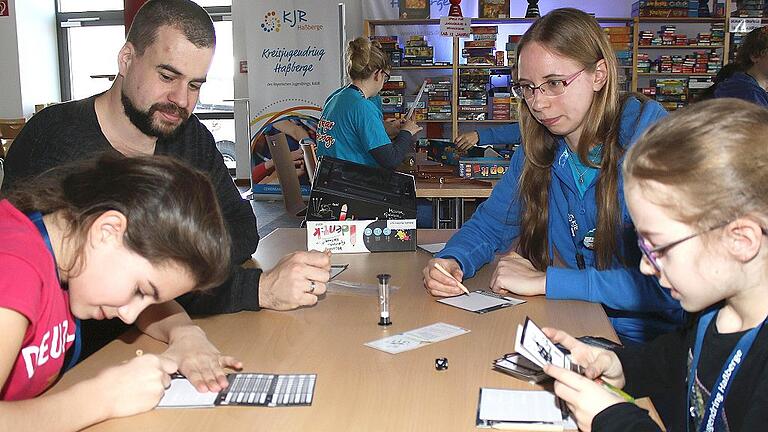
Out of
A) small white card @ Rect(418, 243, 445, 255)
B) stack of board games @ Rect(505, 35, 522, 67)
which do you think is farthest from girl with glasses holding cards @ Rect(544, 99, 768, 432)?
stack of board games @ Rect(505, 35, 522, 67)

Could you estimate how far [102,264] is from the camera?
50.1 inches

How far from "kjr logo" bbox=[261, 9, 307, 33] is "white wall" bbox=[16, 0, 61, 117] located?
3248mm

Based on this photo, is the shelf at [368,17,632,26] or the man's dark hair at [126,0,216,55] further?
the shelf at [368,17,632,26]

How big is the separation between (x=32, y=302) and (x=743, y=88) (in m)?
4.24

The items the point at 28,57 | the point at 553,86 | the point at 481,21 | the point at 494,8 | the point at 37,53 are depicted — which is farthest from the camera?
the point at 37,53

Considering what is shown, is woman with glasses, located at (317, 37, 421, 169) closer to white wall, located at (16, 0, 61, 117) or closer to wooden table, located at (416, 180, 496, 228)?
wooden table, located at (416, 180, 496, 228)

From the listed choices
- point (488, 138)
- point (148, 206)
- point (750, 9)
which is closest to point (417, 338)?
point (148, 206)

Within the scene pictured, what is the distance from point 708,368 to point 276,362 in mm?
772

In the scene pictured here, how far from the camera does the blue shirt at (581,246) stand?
6.07 feet

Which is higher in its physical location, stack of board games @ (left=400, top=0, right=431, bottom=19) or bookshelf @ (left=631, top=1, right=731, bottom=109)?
stack of board games @ (left=400, top=0, right=431, bottom=19)

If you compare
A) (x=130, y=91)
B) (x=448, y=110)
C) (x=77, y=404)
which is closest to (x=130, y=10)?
(x=448, y=110)

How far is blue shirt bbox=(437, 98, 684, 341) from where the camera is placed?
72.9 inches

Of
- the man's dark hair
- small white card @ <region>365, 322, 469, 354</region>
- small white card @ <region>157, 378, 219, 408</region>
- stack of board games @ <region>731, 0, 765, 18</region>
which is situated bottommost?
small white card @ <region>365, 322, 469, 354</region>

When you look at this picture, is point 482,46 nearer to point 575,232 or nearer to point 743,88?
point 743,88
